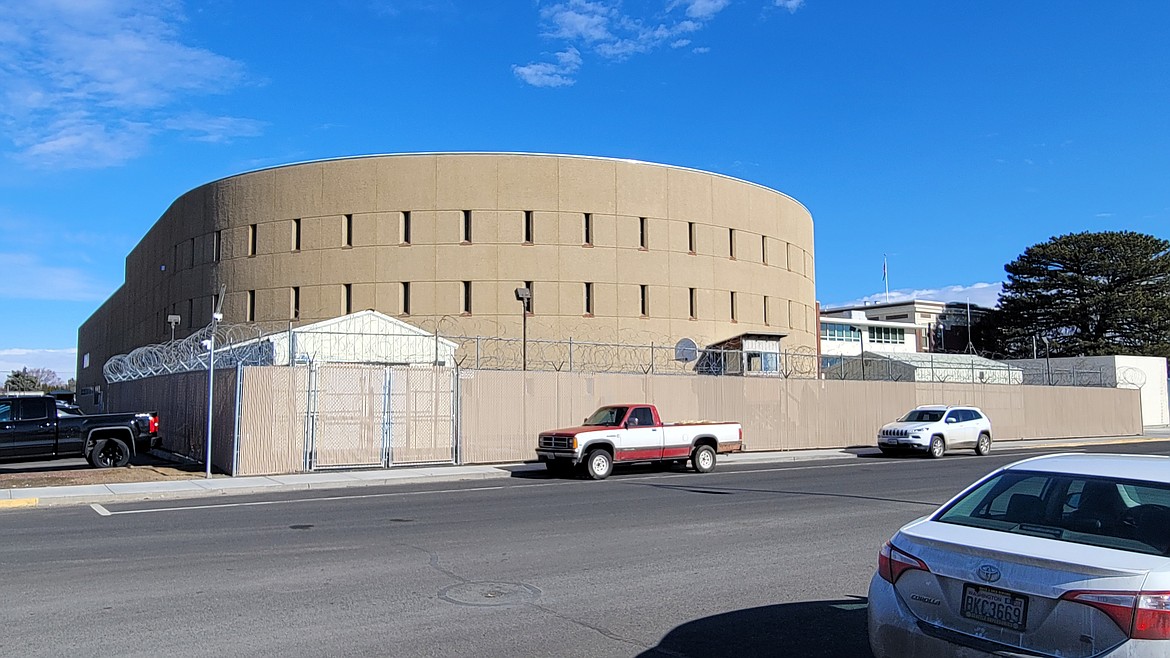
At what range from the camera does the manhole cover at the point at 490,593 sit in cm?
791

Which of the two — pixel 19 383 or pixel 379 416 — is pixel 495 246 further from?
pixel 19 383

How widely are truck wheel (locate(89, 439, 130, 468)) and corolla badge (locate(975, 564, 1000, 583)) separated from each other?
75.9 feet

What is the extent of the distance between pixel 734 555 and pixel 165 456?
74.5 ft

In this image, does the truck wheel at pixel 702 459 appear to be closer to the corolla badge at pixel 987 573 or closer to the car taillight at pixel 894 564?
the car taillight at pixel 894 564

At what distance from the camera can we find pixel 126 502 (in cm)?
1695

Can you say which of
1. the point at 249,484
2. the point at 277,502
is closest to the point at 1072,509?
the point at 277,502

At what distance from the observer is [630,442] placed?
21766 mm

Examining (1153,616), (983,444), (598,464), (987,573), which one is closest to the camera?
(1153,616)

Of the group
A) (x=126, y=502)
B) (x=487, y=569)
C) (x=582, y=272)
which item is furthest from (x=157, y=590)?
(x=582, y=272)

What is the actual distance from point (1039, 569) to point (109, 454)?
23975mm

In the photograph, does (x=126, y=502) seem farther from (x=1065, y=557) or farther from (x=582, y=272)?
(x=582, y=272)

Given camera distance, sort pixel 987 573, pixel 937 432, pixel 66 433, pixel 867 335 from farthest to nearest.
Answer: pixel 867 335
pixel 937 432
pixel 66 433
pixel 987 573

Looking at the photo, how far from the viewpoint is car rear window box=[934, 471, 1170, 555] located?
489 centimetres

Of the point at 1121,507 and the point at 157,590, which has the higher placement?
the point at 1121,507
